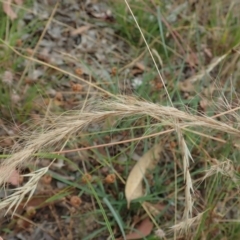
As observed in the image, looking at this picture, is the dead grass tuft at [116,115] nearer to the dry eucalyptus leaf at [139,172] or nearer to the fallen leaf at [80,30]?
the dry eucalyptus leaf at [139,172]

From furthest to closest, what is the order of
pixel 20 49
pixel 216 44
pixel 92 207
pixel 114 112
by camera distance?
pixel 216 44 < pixel 20 49 < pixel 92 207 < pixel 114 112

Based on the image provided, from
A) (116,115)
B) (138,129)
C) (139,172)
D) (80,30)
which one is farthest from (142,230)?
(80,30)

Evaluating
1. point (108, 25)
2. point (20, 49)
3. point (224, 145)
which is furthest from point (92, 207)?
point (108, 25)

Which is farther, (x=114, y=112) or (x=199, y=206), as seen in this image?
(x=199, y=206)

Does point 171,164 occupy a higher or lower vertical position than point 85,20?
lower

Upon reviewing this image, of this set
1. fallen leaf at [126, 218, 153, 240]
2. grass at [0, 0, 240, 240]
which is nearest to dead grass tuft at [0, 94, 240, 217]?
grass at [0, 0, 240, 240]

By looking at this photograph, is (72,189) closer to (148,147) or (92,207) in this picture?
(92,207)

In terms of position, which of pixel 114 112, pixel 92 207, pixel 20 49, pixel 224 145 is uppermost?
pixel 114 112

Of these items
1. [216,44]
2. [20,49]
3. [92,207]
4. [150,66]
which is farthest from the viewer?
[216,44]
